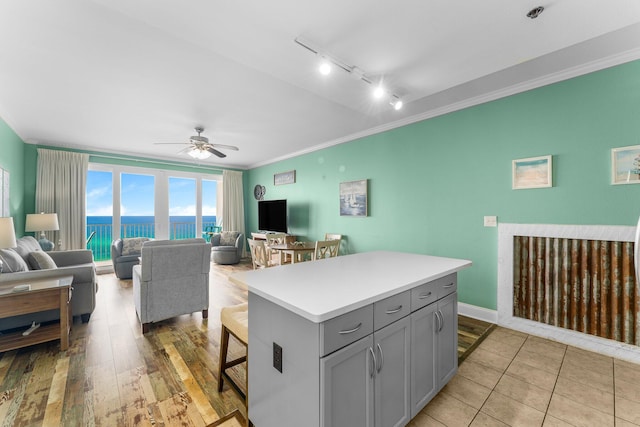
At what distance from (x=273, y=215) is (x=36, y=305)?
4.26 metres

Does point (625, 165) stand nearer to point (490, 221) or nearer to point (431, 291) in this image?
point (490, 221)

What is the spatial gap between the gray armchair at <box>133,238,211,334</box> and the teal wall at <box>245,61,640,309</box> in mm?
2525

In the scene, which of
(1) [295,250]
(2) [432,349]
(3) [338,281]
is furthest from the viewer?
(1) [295,250]

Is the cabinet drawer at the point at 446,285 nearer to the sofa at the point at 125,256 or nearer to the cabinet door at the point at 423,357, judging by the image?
the cabinet door at the point at 423,357

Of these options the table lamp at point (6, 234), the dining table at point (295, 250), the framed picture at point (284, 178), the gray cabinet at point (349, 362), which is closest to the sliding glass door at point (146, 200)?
the framed picture at point (284, 178)

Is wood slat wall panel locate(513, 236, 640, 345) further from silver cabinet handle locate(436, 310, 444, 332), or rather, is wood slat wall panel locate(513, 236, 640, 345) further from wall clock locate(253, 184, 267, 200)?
wall clock locate(253, 184, 267, 200)

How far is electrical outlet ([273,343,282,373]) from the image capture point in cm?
121

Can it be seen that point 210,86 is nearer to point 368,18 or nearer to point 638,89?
point 368,18

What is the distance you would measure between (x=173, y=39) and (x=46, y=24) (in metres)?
0.84

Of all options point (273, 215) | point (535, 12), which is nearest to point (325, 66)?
point (535, 12)

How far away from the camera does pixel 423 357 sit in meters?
1.55

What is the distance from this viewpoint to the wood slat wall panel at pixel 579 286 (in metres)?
2.22

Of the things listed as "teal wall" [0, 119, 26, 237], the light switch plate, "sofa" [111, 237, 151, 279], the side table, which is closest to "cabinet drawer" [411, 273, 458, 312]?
the light switch plate

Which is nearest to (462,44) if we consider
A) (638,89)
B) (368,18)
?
(368,18)
